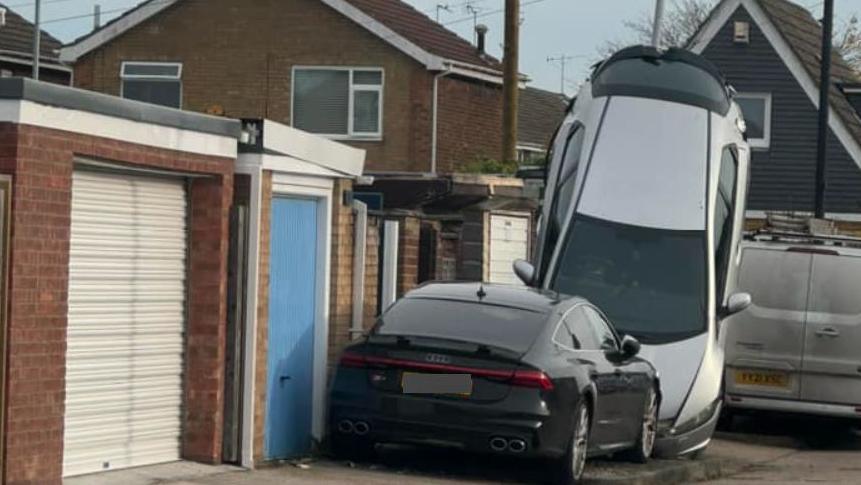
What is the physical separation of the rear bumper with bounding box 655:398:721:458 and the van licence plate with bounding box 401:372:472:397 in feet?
11.9

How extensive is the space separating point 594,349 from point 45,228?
5.15 m

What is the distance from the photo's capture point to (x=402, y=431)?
13430 millimetres

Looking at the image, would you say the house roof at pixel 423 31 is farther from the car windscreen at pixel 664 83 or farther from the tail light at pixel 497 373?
the tail light at pixel 497 373

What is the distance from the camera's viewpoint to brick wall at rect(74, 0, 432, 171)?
36.3 m

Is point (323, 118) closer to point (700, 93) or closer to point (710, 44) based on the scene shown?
point (710, 44)

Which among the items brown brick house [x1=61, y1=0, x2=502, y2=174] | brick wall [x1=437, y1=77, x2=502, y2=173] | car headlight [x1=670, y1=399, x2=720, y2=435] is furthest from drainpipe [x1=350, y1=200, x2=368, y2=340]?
brown brick house [x1=61, y1=0, x2=502, y2=174]

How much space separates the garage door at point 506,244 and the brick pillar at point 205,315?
703 cm

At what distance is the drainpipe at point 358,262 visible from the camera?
50.5 ft

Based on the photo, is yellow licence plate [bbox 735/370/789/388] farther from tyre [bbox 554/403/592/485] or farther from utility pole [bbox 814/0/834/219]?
utility pole [bbox 814/0/834/219]

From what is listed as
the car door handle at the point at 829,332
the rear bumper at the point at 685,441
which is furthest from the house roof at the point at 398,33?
the rear bumper at the point at 685,441

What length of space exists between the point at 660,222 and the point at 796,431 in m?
5.86

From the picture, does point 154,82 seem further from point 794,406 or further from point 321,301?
point 321,301

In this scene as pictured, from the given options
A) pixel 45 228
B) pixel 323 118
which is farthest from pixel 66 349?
pixel 323 118

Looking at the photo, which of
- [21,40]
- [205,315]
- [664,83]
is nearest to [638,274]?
[664,83]
